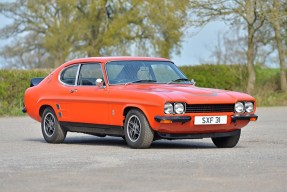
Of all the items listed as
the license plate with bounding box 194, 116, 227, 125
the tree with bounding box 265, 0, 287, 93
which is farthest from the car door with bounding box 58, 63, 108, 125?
the tree with bounding box 265, 0, 287, 93

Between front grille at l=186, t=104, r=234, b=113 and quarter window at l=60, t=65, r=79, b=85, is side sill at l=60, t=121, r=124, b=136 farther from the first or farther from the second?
front grille at l=186, t=104, r=234, b=113

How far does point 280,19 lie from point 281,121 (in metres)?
15.5

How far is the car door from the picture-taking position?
46.2 ft

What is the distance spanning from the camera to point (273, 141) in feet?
49.8

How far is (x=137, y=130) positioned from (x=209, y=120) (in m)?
1.09

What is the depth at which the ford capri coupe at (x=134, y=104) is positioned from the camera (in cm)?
1303

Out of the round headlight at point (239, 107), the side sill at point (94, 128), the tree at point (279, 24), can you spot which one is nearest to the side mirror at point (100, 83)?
the side sill at point (94, 128)

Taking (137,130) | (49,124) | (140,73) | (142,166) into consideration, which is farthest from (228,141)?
(142,166)

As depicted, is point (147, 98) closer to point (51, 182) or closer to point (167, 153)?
point (167, 153)

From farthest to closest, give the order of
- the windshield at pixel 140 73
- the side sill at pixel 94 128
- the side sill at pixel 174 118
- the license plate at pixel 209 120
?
the windshield at pixel 140 73 < the side sill at pixel 94 128 < the license plate at pixel 209 120 < the side sill at pixel 174 118

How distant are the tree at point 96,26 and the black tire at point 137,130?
35865 millimetres

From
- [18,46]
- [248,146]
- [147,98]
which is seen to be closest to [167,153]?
[147,98]

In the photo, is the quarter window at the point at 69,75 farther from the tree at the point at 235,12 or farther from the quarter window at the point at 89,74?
the tree at the point at 235,12

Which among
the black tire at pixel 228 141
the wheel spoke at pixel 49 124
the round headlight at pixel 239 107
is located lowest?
the black tire at pixel 228 141
